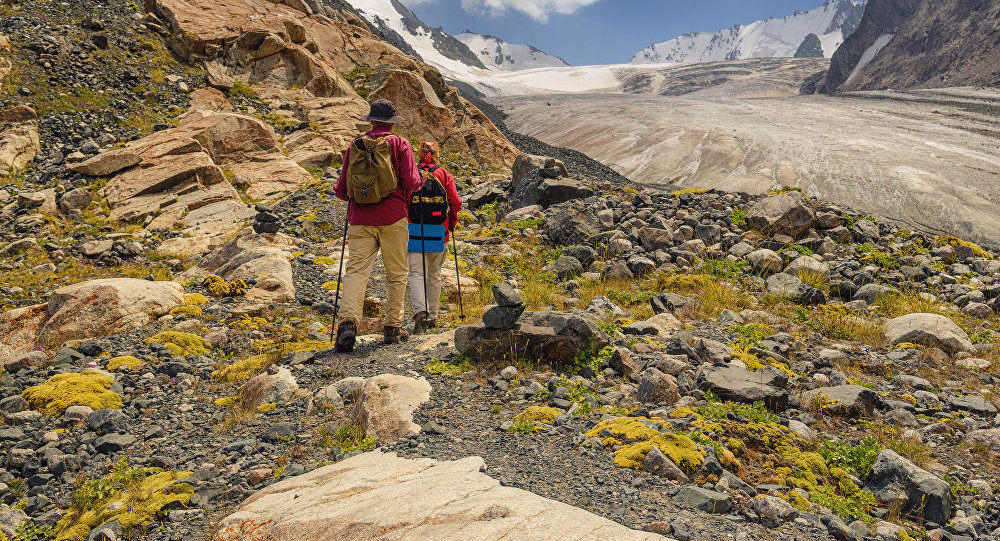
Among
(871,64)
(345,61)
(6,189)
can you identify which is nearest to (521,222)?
(6,189)

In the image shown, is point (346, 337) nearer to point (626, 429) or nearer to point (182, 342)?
point (182, 342)

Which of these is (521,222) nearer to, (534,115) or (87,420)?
(87,420)

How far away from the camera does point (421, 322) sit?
6836 millimetres

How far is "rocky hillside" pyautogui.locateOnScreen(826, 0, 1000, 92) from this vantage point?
69.5m

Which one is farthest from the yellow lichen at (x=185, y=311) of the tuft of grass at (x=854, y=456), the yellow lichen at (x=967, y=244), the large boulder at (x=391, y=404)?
the yellow lichen at (x=967, y=244)

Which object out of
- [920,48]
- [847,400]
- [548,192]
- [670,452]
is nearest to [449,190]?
[670,452]

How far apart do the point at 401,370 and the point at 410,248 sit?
2.19 m

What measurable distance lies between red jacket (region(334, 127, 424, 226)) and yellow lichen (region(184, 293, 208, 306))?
115 inches

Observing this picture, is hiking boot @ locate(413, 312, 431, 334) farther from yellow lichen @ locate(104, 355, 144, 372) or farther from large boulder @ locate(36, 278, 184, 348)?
large boulder @ locate(36, 278, 184, 348)

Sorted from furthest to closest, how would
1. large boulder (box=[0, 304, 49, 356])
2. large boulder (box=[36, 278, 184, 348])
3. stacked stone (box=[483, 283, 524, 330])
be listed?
large boulder (box=[36, 278, 184, 348]), large boulder (box=[0, 304, 49, 356]), stacked stone (box=[483, 283, 524, 330])

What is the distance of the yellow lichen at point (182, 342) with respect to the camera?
5.75 meters

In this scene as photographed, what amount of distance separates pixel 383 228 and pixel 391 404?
2676 mm

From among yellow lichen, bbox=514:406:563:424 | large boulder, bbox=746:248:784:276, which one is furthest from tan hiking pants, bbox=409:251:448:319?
large boulder, bbox=746:248:784:276

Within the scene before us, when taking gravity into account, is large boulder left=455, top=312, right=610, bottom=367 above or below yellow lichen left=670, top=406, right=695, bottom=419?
above
